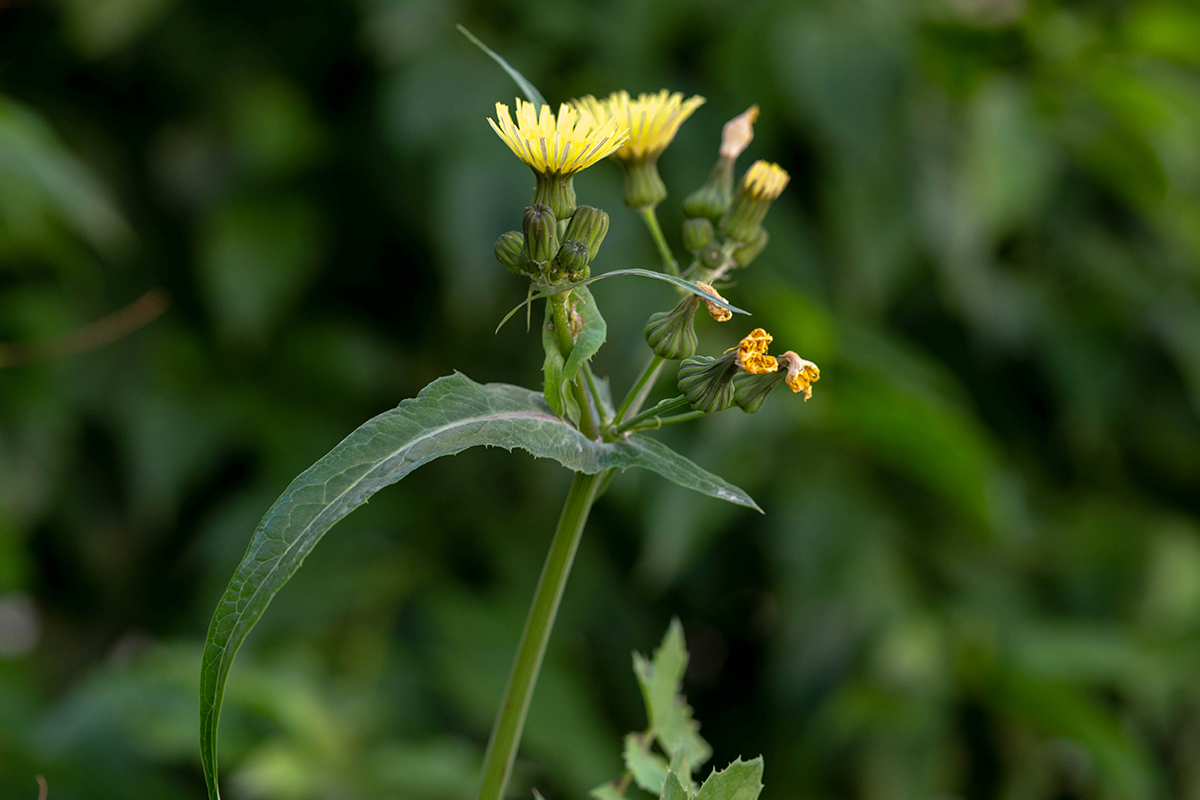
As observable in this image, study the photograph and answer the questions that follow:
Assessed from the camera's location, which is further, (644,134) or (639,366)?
(639,366)

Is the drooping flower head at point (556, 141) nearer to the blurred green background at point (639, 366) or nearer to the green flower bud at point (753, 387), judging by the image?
the green flower bud at point (753, 387)

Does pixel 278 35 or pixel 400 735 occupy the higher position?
pixel 278 35

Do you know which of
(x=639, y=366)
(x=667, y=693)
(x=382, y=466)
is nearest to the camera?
(x=382, y=466)

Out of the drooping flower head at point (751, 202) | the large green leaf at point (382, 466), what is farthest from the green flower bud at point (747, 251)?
the large green leaf at point (382, 466)

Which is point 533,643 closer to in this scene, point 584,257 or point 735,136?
point 584,257

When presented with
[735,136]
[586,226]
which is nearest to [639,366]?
[735,136]

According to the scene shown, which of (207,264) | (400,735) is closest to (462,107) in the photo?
(207,264)

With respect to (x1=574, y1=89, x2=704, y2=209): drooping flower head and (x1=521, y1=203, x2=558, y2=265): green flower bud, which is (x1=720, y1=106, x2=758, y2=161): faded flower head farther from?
(x1=521, y1=203, x2=558, y2=265): green flower bud

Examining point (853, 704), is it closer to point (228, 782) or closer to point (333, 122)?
point (228, 782)
